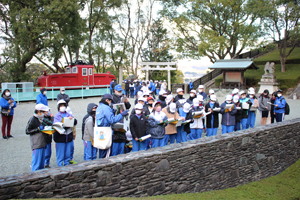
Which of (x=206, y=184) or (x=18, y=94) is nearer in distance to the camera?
(x=206, y=184)

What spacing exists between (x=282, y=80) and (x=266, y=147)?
21946mm

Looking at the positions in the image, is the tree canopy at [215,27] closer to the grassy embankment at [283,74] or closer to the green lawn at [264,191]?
the grassy embankment at [283,74]

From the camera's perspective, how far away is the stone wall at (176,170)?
4273mm

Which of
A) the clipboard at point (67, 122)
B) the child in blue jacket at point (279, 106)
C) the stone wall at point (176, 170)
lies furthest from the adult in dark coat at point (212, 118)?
the clipboard at point (67, 122)

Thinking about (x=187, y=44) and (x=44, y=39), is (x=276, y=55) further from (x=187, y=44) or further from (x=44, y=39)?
(x=44, y=39)

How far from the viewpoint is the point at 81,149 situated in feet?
28.5

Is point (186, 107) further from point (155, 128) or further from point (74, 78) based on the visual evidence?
point (74, 78)

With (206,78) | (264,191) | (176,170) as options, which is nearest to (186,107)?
(176,170)

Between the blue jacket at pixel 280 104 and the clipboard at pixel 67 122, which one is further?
the blue jacket at pixel 280 104

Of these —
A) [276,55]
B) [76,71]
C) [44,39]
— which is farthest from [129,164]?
[276,55]

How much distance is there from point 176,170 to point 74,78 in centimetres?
2097

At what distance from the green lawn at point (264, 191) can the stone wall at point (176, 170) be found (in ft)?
0.69

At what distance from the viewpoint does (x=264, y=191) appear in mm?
7102

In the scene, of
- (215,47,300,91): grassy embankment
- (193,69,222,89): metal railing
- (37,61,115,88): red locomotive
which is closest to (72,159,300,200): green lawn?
(37,61,115,88): red locomotive
